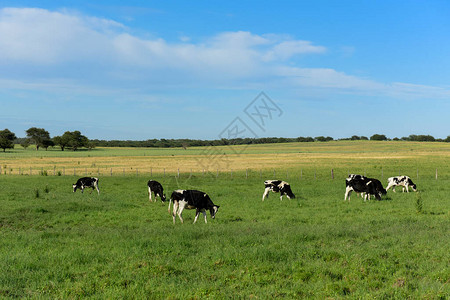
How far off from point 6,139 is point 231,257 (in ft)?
494

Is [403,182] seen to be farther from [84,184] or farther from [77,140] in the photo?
[77,140]

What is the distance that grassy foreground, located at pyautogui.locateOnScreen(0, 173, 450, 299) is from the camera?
723 centimetres

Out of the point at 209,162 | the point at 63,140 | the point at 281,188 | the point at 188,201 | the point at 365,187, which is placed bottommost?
the point at 209,162

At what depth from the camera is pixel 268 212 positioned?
17844 mm

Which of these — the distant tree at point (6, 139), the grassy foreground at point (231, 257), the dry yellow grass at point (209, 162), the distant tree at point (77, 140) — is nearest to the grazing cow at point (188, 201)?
the grassy foreground at point (231, 257)

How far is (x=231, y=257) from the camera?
905cm

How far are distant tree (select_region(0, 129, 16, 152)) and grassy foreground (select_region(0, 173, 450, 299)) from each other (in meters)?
136

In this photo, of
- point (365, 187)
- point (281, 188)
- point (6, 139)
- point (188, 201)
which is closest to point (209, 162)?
point (281, 188)

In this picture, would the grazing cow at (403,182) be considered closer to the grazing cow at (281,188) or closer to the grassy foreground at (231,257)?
the grazing cow at (281,188)

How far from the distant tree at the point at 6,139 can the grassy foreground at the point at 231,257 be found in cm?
13611

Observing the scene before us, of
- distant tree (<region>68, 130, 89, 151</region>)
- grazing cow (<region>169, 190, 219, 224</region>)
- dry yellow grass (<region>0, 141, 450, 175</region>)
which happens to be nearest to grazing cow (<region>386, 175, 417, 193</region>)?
grazing cow (<region>169, 190, 219, 224</region>)

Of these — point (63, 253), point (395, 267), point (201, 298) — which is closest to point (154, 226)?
point (63, 253)

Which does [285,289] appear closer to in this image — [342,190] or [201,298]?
[201,298]

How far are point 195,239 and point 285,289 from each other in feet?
15.6
